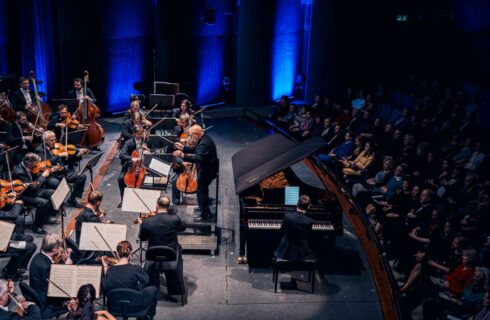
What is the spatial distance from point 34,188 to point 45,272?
2.64 metres

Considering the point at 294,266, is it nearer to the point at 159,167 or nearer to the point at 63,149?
the point at 159,167

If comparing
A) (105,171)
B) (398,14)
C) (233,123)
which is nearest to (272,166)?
(105,171)

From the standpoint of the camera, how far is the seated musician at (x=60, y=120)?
10898mm

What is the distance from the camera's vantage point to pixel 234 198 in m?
10.6

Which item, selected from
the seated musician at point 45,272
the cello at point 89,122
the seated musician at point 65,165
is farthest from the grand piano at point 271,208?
the cello at point 89,122

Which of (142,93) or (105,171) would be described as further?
(142,93)

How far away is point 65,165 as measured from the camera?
9656 millimetres

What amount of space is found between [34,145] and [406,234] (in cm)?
711

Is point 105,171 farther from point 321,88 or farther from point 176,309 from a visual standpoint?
point 321,88

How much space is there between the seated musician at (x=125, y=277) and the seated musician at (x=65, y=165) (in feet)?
10.3

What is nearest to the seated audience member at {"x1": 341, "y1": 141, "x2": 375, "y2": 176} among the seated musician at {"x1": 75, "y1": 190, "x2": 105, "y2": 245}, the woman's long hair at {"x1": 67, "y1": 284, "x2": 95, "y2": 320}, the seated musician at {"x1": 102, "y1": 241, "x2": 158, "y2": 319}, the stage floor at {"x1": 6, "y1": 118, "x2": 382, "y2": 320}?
the stage floor at {"x1": 6, "y1": 118, "x2": 382, "y2": 320}

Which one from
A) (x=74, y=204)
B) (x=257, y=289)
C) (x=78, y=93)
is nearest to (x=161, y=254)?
(x=257, y=289)

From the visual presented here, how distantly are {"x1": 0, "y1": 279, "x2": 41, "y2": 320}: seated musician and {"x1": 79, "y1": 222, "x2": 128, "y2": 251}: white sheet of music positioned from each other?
98 cm

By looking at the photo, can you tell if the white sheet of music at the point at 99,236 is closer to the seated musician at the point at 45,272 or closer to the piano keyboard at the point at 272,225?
the seated musician at the point at 45,272
